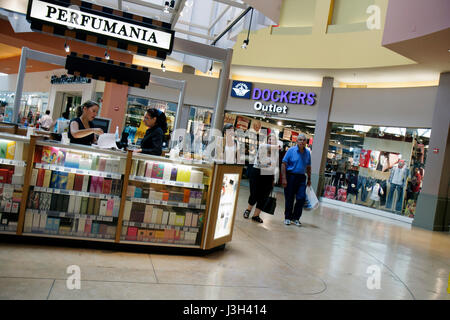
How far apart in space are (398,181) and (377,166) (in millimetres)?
A: 944

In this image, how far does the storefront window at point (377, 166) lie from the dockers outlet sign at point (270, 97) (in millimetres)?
1596

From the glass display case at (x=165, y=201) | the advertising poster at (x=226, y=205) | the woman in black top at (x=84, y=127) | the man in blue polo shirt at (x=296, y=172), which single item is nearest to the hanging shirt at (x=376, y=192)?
the man in blue polo shirt at (x=296, y=172)

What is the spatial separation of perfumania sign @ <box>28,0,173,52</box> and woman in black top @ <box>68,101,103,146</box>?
88 cm

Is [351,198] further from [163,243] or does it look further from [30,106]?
[30,106]

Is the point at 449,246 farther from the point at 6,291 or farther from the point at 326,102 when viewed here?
the point at 6,291

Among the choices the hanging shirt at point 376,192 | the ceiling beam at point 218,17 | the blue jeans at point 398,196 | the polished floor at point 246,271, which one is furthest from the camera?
the hanging shirt at point 376,192

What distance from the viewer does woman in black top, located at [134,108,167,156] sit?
A: 4.50m

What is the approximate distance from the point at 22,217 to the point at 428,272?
5.17 meters

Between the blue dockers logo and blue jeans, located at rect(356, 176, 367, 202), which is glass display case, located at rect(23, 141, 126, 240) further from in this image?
the blue dockers logo

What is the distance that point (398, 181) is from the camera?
38.3ft

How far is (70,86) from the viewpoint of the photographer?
17.2 meters

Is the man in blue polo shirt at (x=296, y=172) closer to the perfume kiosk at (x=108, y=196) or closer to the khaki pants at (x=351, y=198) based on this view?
the perfume kiosk at (x=108, y=196)

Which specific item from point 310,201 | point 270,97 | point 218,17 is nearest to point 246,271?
point 310,201

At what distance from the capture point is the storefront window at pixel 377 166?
37.1ft
